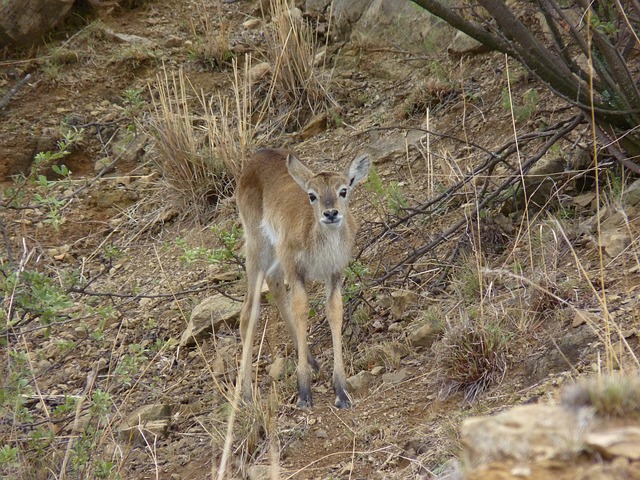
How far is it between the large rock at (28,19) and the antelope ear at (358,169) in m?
6.54

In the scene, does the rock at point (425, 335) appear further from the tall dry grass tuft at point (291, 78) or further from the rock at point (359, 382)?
the tall dry grass tuft at point (291, 78)

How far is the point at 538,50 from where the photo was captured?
23.3 feet

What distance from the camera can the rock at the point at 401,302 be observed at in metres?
7.69

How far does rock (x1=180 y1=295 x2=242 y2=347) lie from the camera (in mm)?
8406

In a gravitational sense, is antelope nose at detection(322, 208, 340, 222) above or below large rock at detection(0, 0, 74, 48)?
above

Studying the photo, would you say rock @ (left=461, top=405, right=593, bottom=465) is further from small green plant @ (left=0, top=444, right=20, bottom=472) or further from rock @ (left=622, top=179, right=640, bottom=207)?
rock @ (left=622, top=179, right=640, bottom=207)

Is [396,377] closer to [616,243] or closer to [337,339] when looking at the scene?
[337,339]

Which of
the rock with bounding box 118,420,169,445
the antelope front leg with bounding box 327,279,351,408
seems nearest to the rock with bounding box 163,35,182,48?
the antelope front leg with bounding box 327,279,351,408

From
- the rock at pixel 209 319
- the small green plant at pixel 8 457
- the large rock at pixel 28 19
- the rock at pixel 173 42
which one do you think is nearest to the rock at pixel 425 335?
the rock at pixel 209 319

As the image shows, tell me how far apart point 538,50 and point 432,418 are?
285cm

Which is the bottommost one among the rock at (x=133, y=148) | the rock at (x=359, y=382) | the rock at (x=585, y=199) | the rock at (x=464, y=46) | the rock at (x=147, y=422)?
the rock at (x=147, y=422)

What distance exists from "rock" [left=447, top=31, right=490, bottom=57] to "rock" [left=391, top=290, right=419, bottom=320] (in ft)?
11.9

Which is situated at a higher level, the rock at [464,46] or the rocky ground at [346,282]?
the rock at [464,46]

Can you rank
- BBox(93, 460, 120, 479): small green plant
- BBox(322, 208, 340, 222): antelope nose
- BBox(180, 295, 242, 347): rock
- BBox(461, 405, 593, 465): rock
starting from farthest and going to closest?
BBox(180, 295, 242, 347): rock, BBox(322, 208, 340, 222): antelope nose, BBox(93, 460, 120, 479): small green plant, BBox(461, 405, 593, 465): rock
